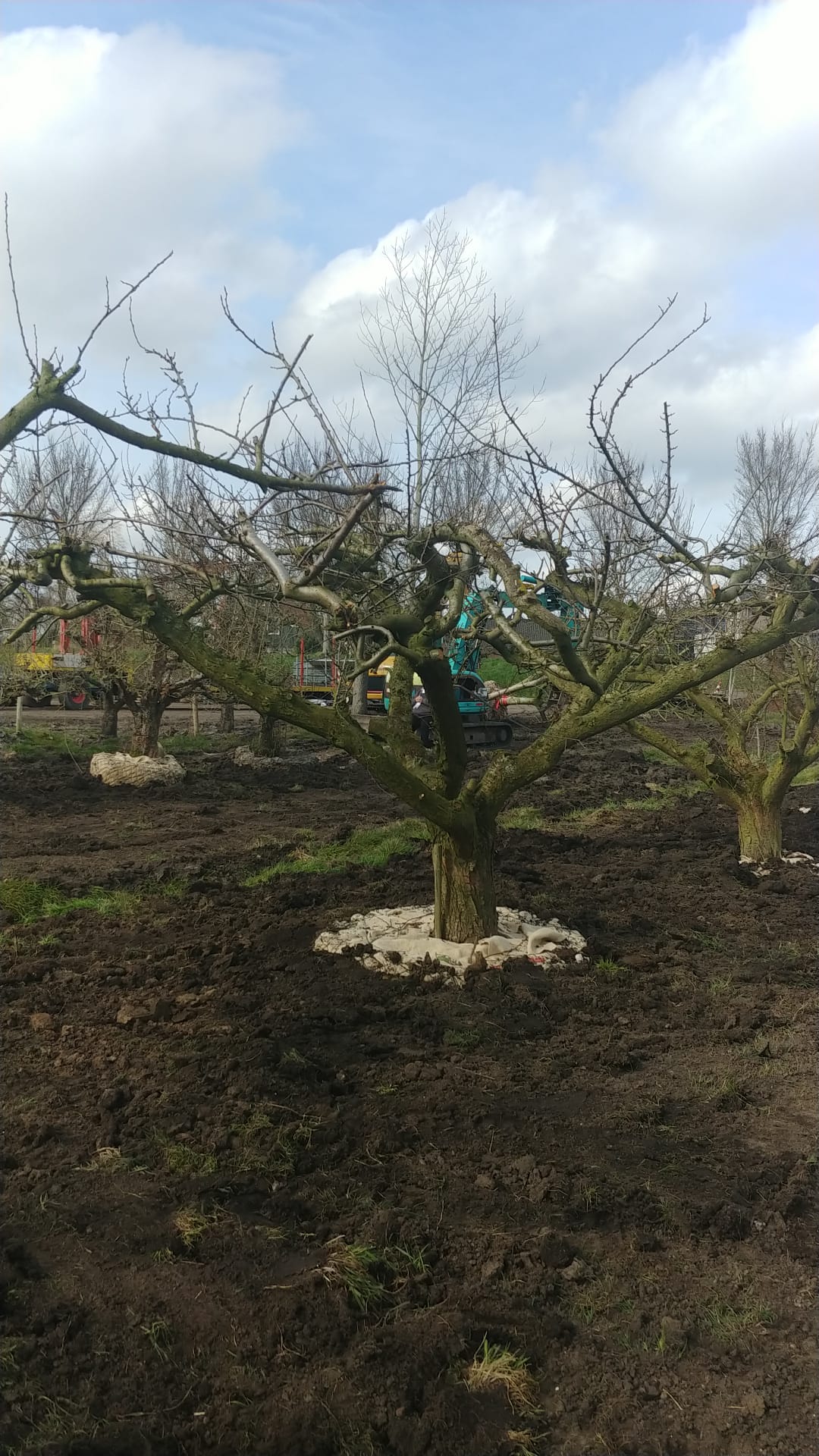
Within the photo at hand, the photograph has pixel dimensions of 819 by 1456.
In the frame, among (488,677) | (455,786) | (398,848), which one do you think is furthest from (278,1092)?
(488,677)

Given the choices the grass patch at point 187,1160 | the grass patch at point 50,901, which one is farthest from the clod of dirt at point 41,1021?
the grass patch at point 50,901

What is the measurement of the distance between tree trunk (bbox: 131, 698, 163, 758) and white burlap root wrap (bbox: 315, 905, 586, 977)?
7183mm

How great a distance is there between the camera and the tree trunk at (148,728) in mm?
12414

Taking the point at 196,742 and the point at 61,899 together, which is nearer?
the point at 61,899

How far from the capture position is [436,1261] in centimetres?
268

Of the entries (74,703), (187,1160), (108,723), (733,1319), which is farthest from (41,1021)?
(74,703)

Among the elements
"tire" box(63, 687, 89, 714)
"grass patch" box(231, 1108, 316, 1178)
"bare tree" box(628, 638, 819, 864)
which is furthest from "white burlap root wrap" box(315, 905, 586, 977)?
"tire" box(63, 687, 89, 714)

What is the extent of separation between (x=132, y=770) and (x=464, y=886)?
7553mm

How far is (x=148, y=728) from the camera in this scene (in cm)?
1246

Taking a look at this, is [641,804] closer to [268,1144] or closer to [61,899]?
[61,899]

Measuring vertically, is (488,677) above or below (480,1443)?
above

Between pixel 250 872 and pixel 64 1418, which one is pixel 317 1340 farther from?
pixel 250 872

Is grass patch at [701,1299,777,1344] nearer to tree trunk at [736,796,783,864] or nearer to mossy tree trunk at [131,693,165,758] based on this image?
tree trunk at [736,796,783,864]

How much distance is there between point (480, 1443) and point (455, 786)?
11.5ft
